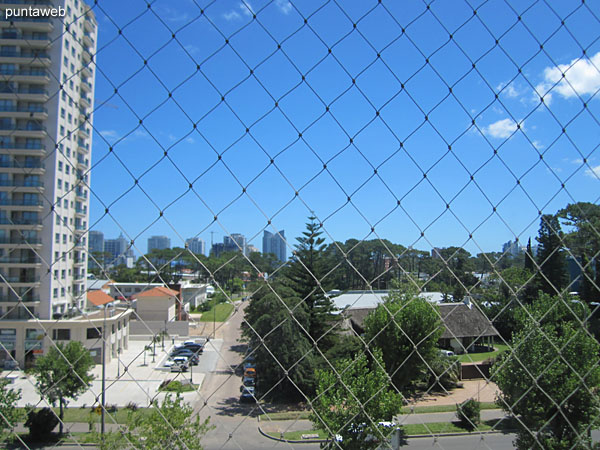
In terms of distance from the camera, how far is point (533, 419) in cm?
250

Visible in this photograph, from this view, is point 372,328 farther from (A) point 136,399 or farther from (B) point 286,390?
(A) point 136,399

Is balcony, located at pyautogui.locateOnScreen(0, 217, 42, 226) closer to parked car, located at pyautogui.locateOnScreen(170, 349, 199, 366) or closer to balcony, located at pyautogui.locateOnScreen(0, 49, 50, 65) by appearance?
balcony, located at pyautogui.locateOnScreen(0, 49, 50, 65)

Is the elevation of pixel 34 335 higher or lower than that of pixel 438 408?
higher

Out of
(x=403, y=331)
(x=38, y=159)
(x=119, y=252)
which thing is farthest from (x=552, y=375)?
(x=38, y=159)

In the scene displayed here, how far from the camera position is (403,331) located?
1.22 metres

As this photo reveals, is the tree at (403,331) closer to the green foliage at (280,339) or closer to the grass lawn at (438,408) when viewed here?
the grass lawn at (438,408)

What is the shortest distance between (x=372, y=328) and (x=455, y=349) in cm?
936

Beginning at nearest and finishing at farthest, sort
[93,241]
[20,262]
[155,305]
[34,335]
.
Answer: [93,241], [20,262], [34,335], [155,305]

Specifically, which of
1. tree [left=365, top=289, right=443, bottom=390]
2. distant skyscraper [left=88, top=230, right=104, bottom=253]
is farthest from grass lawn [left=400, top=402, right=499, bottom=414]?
distant skyscraper [left=88, top=230, right=104, bottom=253]

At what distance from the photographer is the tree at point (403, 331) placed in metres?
1.45

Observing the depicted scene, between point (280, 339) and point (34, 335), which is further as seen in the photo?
point (280, 339)

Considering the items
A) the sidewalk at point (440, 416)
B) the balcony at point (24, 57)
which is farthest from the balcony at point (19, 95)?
the sidewalk at point (440, 416)

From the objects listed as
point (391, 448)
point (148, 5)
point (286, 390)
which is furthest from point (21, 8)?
point (286, 390)

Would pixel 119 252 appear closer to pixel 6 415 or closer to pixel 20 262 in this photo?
pixel 20 262
